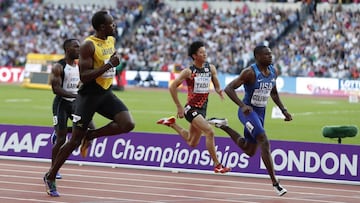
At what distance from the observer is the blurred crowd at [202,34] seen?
40500 mm

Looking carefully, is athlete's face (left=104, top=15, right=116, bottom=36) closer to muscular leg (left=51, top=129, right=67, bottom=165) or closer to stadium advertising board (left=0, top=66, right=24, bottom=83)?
muscular leg (left=51, top=129, right=67, bottom=165)

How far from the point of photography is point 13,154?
15.9 meters

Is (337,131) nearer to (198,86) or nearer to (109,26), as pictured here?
(198,86)

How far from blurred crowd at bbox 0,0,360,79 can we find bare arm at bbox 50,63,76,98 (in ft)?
85.9

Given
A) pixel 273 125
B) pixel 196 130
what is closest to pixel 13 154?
pixel 196 130

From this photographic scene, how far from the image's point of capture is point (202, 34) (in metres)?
45.1

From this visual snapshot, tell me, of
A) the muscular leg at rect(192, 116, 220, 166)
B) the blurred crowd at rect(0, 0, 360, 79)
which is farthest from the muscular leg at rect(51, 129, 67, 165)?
the blurred crowd at rect(0, 0, 360, 79)

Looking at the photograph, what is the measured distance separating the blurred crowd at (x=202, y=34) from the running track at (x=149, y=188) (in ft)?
82.1

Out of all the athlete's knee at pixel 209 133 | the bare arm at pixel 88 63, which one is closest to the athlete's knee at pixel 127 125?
the bare arm at pixel 88 63

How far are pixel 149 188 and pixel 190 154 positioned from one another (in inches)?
82.6

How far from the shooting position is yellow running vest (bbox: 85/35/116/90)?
11.3 m

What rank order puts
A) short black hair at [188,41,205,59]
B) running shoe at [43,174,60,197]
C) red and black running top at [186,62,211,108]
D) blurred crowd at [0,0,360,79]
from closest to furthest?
running shoe at [43,174,60,197] < short black hair at [188,41,205,59] < red and black running top at [186,62,211,108] < blurred crowd at [0,0,360,79]

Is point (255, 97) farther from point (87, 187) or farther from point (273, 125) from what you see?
point (273, 125)

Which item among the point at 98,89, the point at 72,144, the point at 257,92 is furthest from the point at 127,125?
the point at 257,92
